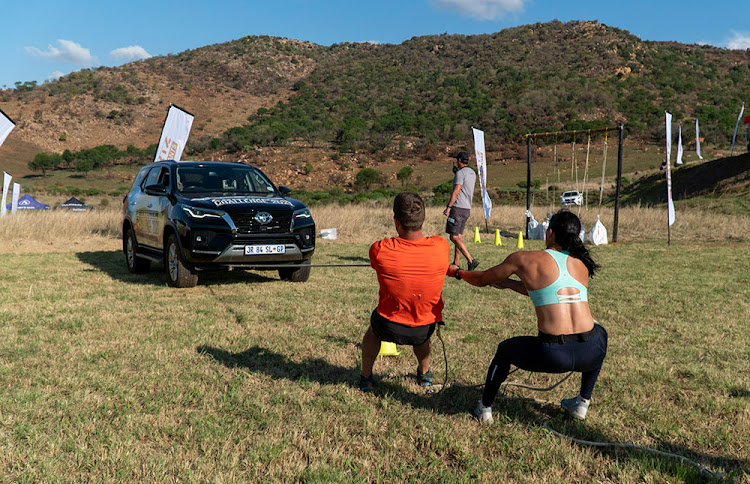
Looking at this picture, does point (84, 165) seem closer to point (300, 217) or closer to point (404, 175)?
point (404, 175)

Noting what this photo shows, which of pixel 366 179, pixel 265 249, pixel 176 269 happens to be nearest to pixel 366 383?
pixel 265 249

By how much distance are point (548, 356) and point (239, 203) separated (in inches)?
215

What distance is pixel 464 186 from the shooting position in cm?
963

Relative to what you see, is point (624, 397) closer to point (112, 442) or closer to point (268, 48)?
point (112, 442)

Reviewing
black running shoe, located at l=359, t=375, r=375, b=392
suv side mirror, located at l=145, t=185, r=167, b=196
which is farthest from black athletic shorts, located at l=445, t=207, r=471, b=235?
black running shoe, located at l=359, t=375, r=375, b=392

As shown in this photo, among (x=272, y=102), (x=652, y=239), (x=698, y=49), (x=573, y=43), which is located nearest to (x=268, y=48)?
(x=272, y=102)

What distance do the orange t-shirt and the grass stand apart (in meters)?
0.61

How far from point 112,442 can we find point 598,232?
13.7 m

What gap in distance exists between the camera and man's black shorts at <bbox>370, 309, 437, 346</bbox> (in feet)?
11.2

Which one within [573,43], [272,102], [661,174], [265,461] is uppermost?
[573,43]

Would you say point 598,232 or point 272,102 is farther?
point 272,102

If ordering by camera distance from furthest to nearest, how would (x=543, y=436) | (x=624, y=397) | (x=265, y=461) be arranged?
Answer: (x=624, y=397) < (x=543, y=436) < (x=265, y=461)

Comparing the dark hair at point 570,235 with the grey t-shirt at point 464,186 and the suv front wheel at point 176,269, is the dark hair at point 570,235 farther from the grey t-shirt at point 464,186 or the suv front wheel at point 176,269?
the grey t-shirt at point 464,186

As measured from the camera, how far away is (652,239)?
51.8 ft
